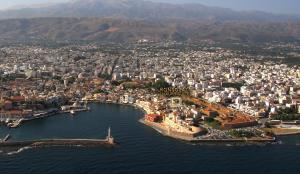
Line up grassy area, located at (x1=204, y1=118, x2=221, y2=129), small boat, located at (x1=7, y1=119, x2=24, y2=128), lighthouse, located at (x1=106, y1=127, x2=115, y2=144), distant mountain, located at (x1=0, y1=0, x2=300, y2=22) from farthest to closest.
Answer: distant mountain, located at (x1=0, y1=0, x2=300, y2=22) → small boat, located at (x1=7, y1=119, x2=24, y2=128) → grassy area, located at (x1=204, y1=118, x2=221, y2=129) → lighthouse, located at (x1=106, y1=127, x2=115, y2=144)

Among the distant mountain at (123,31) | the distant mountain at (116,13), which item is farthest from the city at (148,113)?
the distant mountain at (116,13)

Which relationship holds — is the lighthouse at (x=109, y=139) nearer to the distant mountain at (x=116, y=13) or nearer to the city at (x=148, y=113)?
the city at (x=148, y=113)

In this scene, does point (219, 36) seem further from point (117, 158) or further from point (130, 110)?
point (117, 158)

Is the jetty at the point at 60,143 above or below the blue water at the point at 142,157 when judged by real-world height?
above

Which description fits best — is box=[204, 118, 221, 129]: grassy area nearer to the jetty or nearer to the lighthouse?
the lighthouse

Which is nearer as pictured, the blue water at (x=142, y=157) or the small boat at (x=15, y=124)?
the blue water at (x=142, y=157)

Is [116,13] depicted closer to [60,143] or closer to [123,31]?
[123,31]

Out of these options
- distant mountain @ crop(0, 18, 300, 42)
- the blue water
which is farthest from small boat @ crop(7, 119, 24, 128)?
distant mountain @ crop(0, 18, 300, 42)
